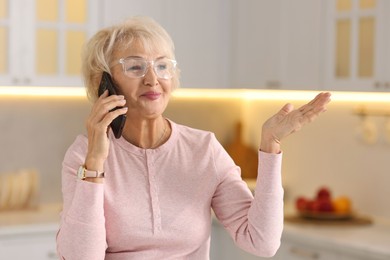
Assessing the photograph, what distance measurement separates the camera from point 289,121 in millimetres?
1855

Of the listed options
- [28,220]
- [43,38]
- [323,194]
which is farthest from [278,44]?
[28,220]

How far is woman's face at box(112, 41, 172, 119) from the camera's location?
1.98m

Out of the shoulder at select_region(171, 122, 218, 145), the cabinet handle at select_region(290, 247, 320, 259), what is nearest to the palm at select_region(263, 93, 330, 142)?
the shoulder at select_region(171, 122, 218, 145)

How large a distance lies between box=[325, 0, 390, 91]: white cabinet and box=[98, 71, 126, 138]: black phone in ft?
6.75

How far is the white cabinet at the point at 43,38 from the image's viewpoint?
12.9 feet

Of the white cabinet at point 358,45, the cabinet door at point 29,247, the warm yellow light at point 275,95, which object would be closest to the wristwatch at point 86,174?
the cabinet door at point 29,247

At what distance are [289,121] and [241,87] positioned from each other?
2798mm

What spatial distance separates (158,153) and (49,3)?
225 cm

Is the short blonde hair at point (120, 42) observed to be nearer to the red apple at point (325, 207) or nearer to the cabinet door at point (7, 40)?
the cabinet door at point (7, 40)

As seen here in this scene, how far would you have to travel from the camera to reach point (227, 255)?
4.33m

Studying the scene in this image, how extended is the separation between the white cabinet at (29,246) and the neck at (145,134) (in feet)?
6.08

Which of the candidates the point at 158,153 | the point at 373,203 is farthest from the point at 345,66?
the point at 158,153

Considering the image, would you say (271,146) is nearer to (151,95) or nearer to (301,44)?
(151,95)

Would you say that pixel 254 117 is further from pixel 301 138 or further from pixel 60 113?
pixel 60 113
